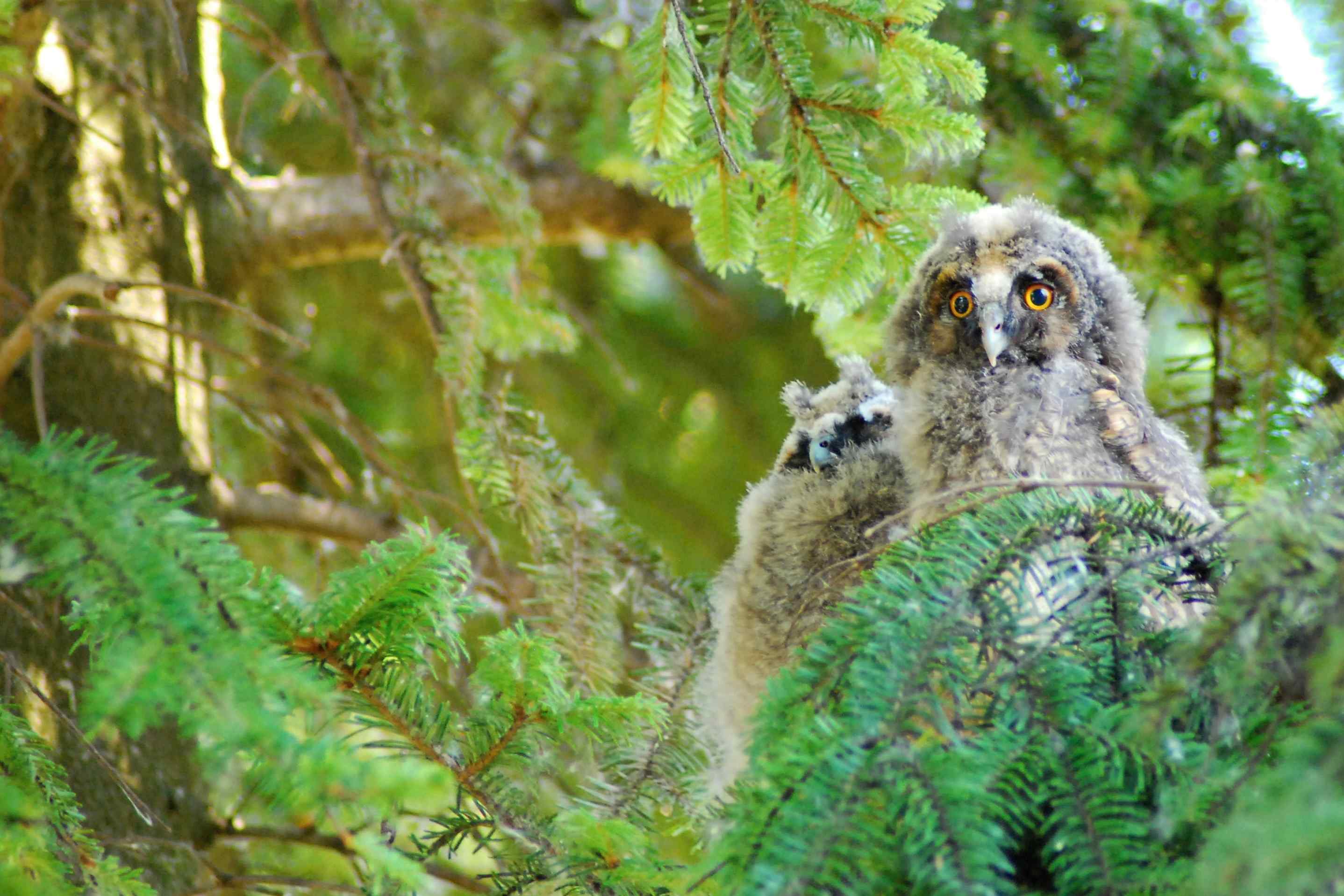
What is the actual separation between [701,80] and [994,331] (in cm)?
83

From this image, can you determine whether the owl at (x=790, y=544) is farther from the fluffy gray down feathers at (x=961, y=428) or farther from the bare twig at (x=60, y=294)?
the bare twig at (x=60, y=294)

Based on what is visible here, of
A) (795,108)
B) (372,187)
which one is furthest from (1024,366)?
(372,187)

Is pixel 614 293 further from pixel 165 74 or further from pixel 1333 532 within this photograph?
pixel 1333 532

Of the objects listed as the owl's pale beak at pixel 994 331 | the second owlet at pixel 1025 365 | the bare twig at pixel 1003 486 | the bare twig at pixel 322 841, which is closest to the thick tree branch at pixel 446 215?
the second owlet at pixel 1025 365

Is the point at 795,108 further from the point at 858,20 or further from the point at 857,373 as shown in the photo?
the point at 857,373

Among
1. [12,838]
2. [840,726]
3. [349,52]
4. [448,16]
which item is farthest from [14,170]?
[840,726]

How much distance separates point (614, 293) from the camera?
15.2 feet

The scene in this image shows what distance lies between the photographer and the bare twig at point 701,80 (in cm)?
155

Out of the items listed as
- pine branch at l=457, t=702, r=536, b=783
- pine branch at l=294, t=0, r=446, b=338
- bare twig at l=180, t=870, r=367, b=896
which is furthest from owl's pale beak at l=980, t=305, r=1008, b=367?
bare twig at l=180, t=870, r=367, b=896

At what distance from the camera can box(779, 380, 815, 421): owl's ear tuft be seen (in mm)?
2596

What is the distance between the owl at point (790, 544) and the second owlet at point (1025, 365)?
0.16m

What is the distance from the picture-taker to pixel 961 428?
2020mm

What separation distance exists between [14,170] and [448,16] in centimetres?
132

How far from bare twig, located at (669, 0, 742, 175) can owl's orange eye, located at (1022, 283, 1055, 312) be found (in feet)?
2.24
